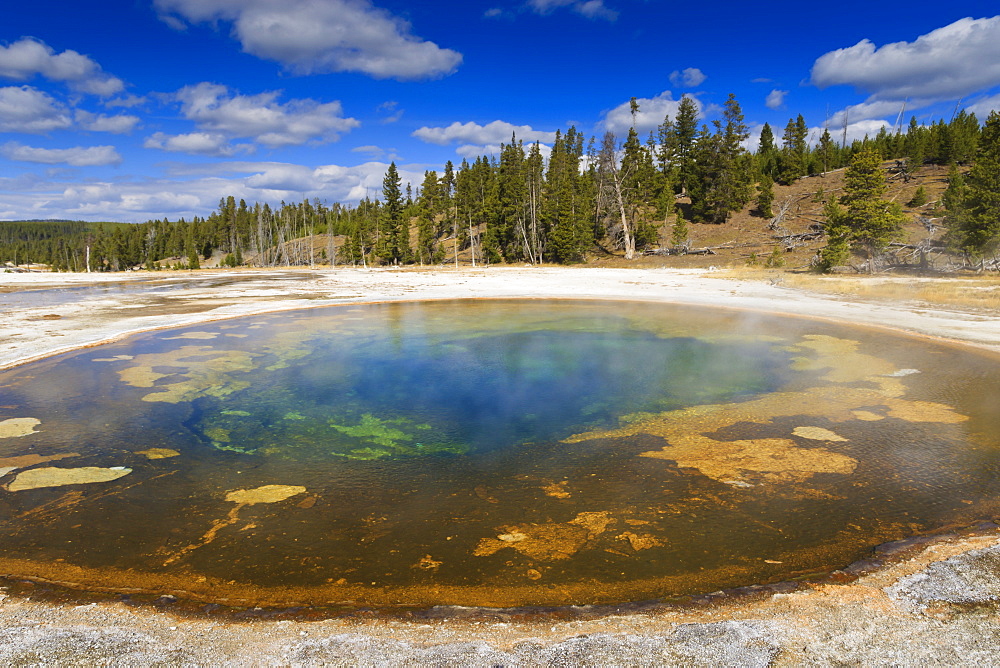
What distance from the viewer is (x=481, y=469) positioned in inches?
281

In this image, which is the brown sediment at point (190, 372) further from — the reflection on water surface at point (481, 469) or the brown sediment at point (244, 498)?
the brown sediment at point (244, 498)

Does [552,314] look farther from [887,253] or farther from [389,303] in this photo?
[887,253]

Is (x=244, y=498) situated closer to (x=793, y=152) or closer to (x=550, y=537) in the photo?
(x=550, y=537)

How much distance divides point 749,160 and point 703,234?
46.2 feet

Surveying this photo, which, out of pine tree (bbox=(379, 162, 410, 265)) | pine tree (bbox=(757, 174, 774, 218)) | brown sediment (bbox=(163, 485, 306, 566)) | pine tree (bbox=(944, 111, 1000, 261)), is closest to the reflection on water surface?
brown sediment (bbox=(163, 485, 306, 566))

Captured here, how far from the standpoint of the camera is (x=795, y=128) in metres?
68.9

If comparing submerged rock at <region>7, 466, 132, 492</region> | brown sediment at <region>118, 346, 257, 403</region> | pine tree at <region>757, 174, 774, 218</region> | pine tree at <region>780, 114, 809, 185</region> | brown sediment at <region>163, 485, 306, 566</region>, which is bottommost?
brown sediment at <region>163, 485, 306, 566</region>

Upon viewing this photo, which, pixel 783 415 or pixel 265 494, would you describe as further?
pixel 783 415

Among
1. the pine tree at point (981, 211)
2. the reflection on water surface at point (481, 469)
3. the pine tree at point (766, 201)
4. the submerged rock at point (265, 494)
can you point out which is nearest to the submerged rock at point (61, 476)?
the reflection on water surface at point (481, 469)

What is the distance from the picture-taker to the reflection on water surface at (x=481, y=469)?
4.88 metres

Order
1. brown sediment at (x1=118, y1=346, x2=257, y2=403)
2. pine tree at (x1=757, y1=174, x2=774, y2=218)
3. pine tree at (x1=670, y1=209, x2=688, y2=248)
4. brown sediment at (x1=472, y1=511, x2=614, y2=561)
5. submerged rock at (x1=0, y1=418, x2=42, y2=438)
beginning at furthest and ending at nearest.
Result: 1. pine tree at (x1=757, y1=174, x2=774, y2=218)
2. pine tree at (x1=670, y1=209, x2=688, y2=248)
3. brown sediment at (x1=118, y1=346, x2=257, y2=403)
4. submerged rock at (x1=0, y1=418, x2=42, y2=438)
5. brown sediment at (x1=472, y1=511, x2=614, y2=561)

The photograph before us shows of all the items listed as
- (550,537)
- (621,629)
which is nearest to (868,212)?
(550,537)

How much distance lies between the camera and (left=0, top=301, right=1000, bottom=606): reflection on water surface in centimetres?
488

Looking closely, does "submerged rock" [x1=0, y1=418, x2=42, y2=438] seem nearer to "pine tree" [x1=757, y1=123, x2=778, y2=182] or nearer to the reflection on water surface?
the reflection on water surface
